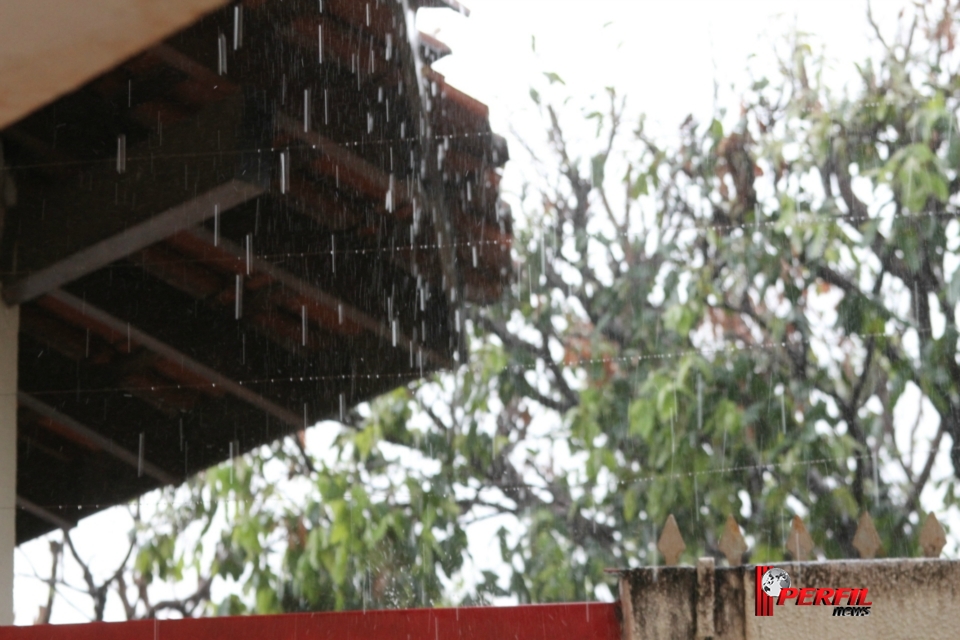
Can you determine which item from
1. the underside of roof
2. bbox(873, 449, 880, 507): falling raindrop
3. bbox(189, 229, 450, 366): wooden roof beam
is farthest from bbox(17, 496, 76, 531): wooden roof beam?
bbox(873, 449, 880, 507): falling raindrop

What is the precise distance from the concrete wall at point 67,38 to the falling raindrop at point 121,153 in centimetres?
23

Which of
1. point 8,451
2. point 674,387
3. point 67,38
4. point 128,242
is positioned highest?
point 67,38

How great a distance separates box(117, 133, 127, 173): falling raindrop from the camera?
3.01 m

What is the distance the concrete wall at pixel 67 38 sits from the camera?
8.13 feet

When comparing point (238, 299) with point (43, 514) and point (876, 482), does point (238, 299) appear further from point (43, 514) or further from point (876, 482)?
point (876, 482)

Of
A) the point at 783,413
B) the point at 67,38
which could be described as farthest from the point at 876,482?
the point at 67,38

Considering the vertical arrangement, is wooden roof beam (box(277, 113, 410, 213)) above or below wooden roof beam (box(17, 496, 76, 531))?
above

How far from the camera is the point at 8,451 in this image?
9.58ft

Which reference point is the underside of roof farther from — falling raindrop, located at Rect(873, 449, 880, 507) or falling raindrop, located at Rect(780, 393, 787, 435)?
falling raindrop, located at Rect(873, 449, 880, 507)

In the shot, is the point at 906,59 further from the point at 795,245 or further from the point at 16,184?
the point at 16,184

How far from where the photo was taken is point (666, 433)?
2924 millimetres

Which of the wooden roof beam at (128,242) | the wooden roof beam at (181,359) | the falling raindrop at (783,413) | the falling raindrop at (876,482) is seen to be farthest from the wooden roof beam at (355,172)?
the falling raindrop at (876,482)

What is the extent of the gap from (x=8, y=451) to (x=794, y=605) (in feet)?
7.65

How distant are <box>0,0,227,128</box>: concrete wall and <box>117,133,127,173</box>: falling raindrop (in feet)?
0.76
